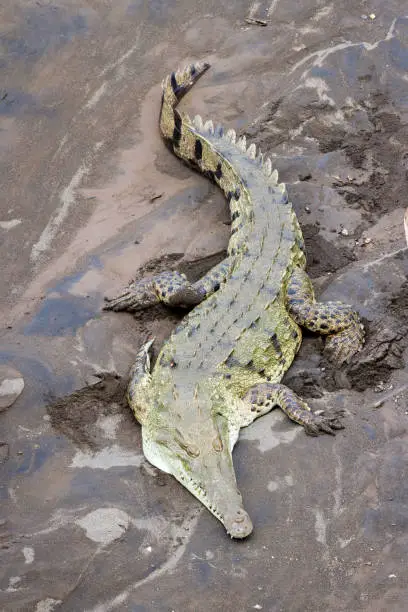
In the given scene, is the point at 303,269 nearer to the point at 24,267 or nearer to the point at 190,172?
the point at 190,172

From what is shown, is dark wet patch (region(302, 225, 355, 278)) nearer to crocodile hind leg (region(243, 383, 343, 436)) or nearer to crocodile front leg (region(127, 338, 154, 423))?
crocodile hind leg (region(243, 383, 343, 436))

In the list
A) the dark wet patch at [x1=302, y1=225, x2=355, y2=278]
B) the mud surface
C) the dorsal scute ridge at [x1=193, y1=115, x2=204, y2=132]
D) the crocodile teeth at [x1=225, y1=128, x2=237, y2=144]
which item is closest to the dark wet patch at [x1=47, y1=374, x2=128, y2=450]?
the mud surface

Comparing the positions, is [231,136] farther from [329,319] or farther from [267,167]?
[329,319]

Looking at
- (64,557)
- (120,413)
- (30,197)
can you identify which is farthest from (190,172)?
(64,557)

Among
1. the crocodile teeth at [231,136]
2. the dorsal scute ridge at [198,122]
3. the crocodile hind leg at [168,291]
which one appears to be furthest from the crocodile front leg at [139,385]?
the dorsal scute ridge at [198,122]

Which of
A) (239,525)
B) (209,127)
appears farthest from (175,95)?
(239,525)
